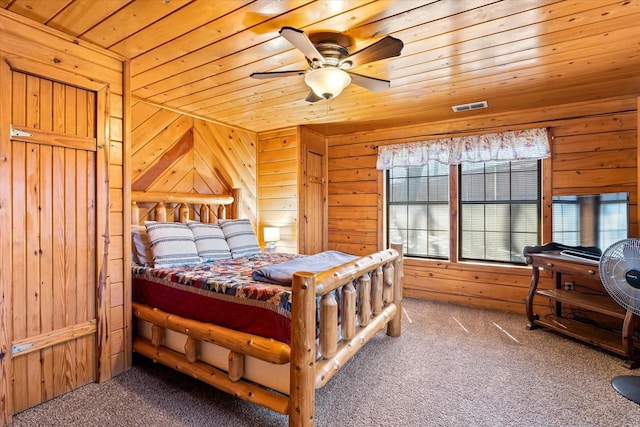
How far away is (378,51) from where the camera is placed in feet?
6.02

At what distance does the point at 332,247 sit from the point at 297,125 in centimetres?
187

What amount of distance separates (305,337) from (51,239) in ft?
5.69

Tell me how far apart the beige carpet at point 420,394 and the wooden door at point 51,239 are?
9.0 inches

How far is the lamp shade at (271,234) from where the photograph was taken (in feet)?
13.6

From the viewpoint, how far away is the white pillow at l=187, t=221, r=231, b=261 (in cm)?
293

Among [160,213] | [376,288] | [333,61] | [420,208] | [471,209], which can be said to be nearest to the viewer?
[333,61]

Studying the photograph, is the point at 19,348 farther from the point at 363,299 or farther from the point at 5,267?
the point at 363,299

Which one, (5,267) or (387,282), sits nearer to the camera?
(5,267)

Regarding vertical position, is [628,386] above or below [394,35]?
below

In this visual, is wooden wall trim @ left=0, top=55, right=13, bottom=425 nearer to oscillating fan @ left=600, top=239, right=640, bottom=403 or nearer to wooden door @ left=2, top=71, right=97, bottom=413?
wooden door @ left=2, top=71, right=97, bottom=413

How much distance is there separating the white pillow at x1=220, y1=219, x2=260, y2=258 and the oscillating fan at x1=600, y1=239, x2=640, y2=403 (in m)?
2.94

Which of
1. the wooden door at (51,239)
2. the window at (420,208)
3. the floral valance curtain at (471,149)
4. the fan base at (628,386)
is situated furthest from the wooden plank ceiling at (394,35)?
the fan base at (628,386)

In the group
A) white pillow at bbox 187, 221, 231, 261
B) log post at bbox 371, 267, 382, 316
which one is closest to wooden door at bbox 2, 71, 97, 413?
white pillow at bbox 187, 221, 231, 261

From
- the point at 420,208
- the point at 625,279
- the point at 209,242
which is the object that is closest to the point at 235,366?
the point at 209,242
